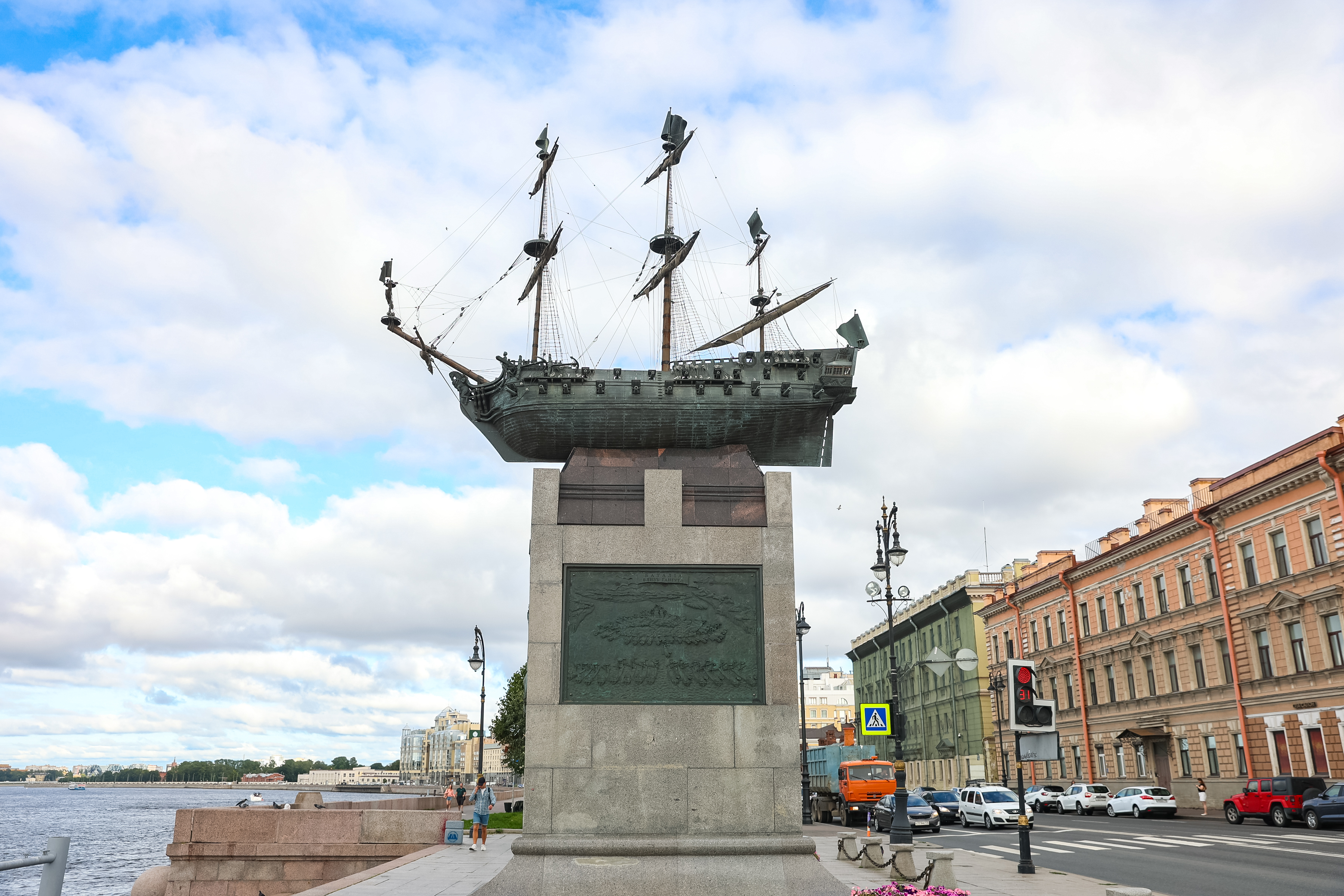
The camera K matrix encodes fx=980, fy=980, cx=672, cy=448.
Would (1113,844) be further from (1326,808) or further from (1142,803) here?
(1142,803)

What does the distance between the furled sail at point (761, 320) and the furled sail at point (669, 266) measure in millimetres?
2328

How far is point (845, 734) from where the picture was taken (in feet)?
295

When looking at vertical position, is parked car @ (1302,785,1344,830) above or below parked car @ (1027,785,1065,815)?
above

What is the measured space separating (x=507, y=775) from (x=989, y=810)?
162 metres

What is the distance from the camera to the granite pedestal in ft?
43.6

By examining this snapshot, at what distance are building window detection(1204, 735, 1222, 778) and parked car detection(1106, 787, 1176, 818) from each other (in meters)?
3.69

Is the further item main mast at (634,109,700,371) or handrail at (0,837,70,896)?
main mast at (634,109,700,371)

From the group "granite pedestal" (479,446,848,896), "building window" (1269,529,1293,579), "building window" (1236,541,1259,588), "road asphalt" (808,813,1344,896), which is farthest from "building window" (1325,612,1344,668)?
"granite pedestal" (479,446,848,896)

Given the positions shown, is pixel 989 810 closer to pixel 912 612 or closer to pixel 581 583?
pixel 581 583

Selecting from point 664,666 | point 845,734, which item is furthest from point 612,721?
point 845,734

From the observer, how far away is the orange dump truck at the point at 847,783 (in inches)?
1501

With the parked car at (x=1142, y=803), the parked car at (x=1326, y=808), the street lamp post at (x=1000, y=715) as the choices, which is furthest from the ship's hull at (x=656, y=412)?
the parked car at (x=1142, y=803)

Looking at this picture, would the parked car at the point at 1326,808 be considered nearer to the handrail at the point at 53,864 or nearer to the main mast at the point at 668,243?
the main mast at the point at 668,243

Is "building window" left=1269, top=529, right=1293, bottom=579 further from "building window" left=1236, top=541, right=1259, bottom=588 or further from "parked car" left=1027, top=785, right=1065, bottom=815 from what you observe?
"parked car" left=1027, top=785, right=1065, bottom=815
